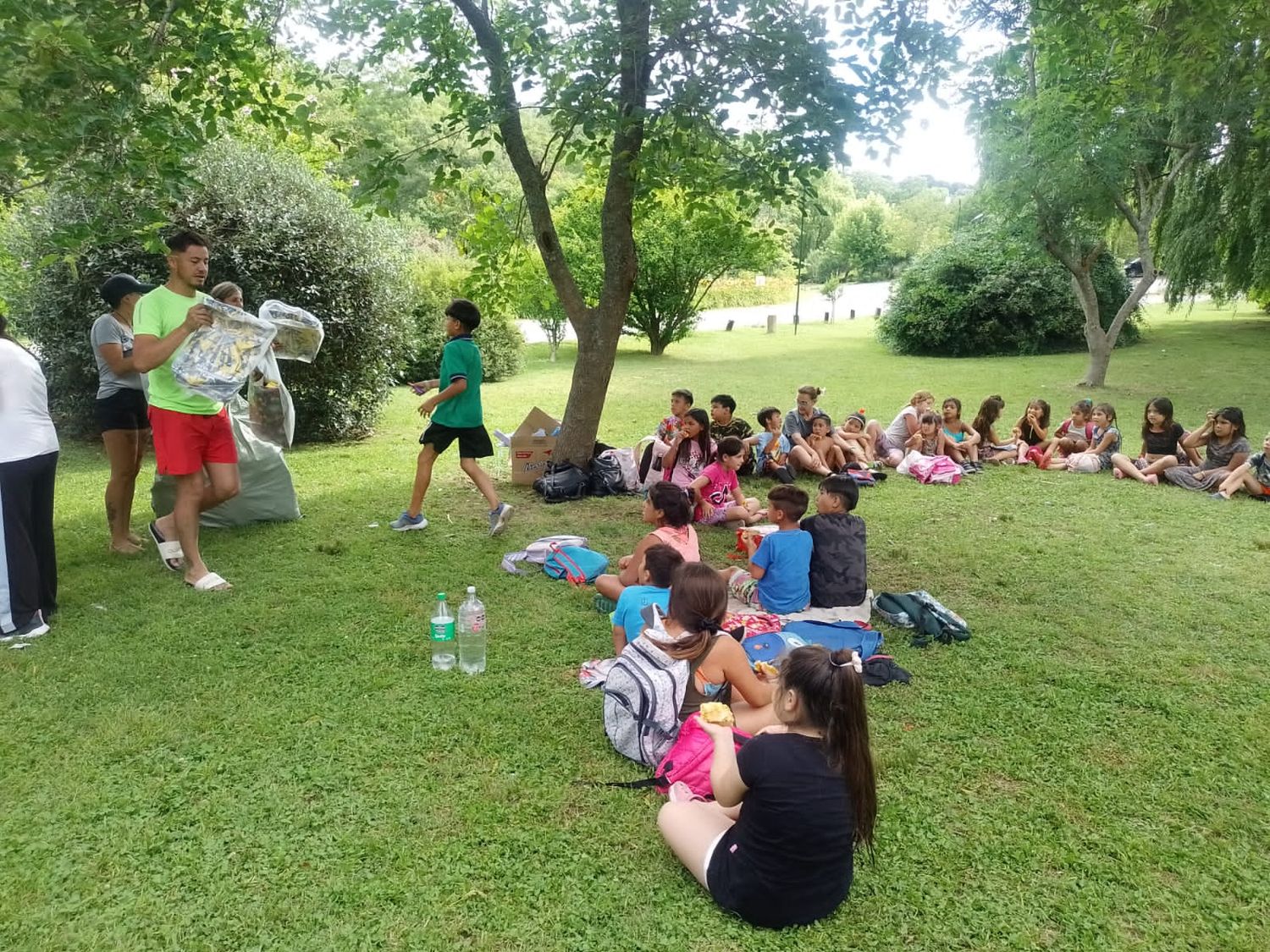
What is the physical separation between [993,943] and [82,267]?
9910mm

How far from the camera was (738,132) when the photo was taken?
21.8 feet

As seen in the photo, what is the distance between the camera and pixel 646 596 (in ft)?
12.9

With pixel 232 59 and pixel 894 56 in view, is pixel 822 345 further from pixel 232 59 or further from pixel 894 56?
pixel 232 59

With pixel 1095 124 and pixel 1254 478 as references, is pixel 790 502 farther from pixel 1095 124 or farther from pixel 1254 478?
pixel 1095 124

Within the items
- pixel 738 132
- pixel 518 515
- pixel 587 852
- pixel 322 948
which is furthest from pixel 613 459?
pixel 322 948

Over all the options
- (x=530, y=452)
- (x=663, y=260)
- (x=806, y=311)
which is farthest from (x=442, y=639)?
(x=806, y=311)

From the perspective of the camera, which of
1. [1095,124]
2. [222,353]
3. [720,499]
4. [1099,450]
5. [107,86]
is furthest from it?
[1095,124]

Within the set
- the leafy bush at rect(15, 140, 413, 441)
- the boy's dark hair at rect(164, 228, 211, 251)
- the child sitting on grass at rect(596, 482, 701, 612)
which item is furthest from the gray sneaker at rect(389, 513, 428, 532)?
the leafy bush at rect(15, 140, 413, 441)

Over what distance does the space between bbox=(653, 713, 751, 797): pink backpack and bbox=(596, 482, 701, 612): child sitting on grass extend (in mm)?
1257

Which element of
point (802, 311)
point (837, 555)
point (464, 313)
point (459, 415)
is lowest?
point (837, 555)

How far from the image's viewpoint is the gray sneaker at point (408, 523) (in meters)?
6.40

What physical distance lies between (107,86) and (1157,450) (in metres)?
9.39

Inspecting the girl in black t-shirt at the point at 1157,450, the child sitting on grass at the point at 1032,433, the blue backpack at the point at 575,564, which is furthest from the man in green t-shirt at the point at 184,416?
the girl in black t-shirt at the point at 1157,450

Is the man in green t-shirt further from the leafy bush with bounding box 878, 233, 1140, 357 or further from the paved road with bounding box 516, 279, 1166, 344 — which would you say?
the paved road with bounding box 516, 279, 1166, 344
